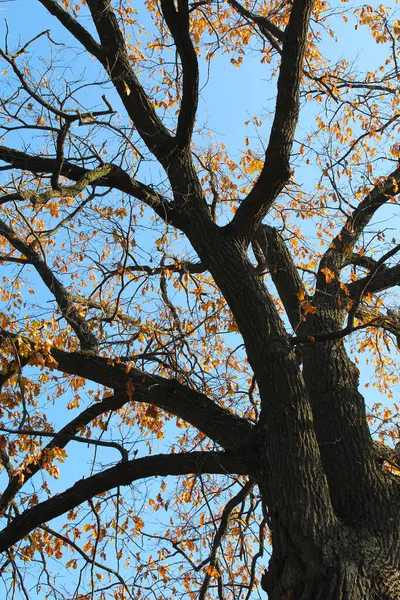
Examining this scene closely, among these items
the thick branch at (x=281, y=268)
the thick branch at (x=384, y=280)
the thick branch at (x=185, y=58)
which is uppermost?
the thick branch at (x=185, y=58)

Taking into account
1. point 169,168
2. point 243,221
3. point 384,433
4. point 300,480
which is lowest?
point 300,480

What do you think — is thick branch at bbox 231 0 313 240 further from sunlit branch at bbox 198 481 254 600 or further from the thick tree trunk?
the thick tree trunk

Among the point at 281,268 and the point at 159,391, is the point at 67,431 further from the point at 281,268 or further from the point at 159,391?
the point at 281,268

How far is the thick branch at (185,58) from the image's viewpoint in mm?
5137

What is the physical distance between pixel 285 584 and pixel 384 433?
276cm

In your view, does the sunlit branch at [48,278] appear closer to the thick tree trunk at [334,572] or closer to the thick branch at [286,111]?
the thick branch at [286,111]

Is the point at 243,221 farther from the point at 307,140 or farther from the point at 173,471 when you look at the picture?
the point at 307,140

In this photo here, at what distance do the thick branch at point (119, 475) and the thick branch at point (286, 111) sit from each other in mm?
2120

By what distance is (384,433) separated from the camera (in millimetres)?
6230

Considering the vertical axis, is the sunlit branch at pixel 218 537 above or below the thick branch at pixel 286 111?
below

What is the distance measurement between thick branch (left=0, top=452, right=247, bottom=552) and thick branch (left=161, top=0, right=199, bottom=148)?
279 centimetres

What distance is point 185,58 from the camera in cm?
529

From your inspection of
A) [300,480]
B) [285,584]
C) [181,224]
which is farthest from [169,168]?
[285,584]

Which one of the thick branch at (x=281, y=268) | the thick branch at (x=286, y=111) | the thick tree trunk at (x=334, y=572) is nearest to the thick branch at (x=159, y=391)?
the thick tree trunk at (x=334, y=572)
